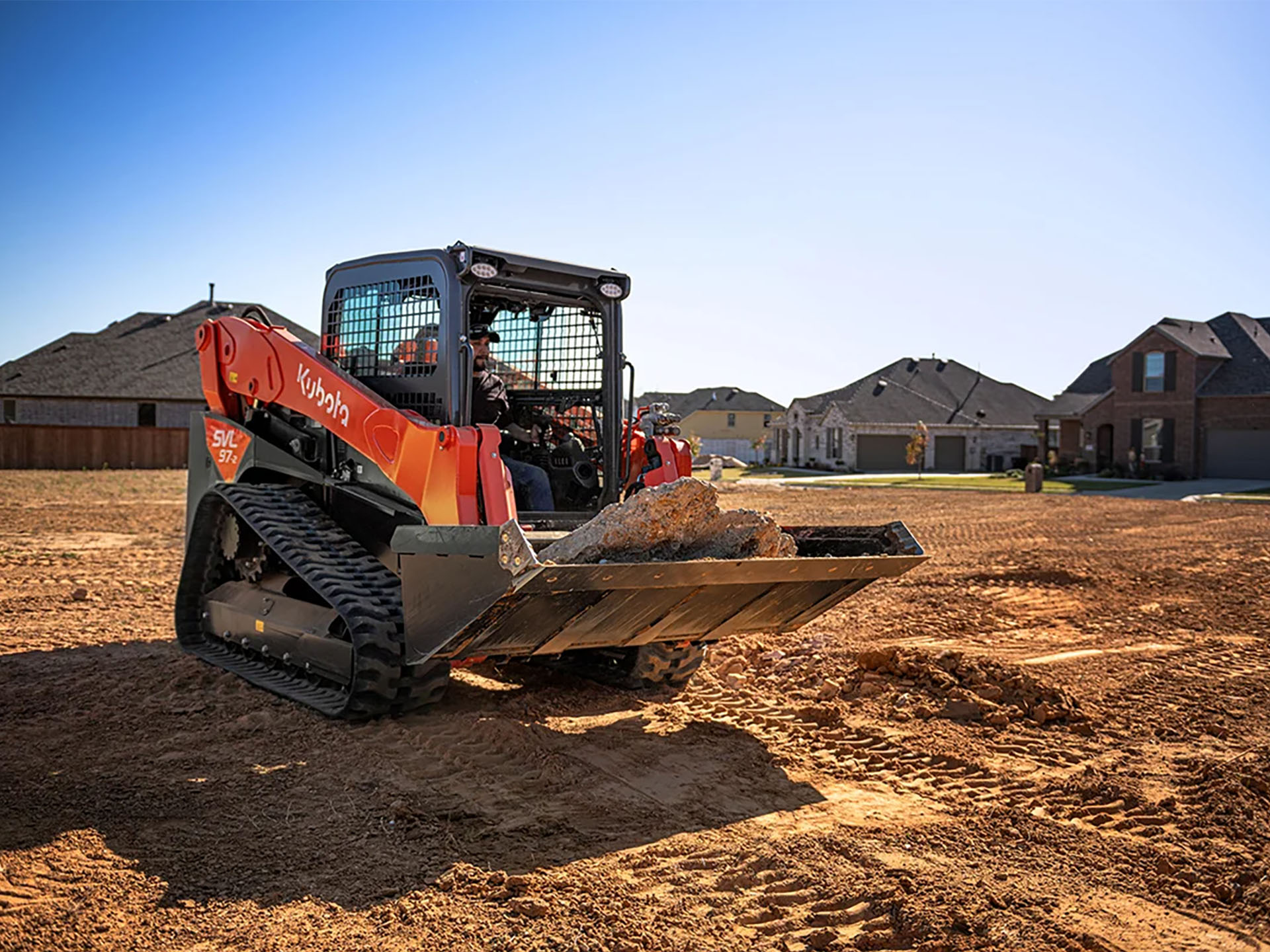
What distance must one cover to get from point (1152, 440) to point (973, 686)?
37.1 metres

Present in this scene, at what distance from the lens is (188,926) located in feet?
12.3

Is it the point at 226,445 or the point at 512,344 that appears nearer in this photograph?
the point at 512,344

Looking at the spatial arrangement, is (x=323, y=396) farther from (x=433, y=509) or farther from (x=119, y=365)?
(x=119, y=365)

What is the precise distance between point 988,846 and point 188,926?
3.13 meters

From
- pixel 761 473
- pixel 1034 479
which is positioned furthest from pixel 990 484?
pixel 761 473

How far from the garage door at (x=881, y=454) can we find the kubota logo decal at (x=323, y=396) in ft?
151

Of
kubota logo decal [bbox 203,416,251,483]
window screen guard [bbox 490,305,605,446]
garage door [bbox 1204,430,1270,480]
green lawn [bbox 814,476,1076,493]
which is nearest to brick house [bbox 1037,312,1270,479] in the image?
garage door [bbox 1204,430,1270,480]

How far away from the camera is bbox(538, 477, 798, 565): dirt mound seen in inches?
203

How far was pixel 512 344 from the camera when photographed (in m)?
7.61

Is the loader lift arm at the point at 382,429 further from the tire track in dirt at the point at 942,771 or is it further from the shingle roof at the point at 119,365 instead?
the shingle roof at the point at 119,365

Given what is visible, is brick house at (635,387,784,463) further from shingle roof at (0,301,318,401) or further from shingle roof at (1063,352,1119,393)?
shingle roof at (0,301,318,401)

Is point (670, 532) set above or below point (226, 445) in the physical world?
below

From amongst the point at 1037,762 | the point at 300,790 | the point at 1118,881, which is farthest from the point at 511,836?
the point at 1037,762

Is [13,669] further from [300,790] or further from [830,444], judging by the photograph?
[830,444]
